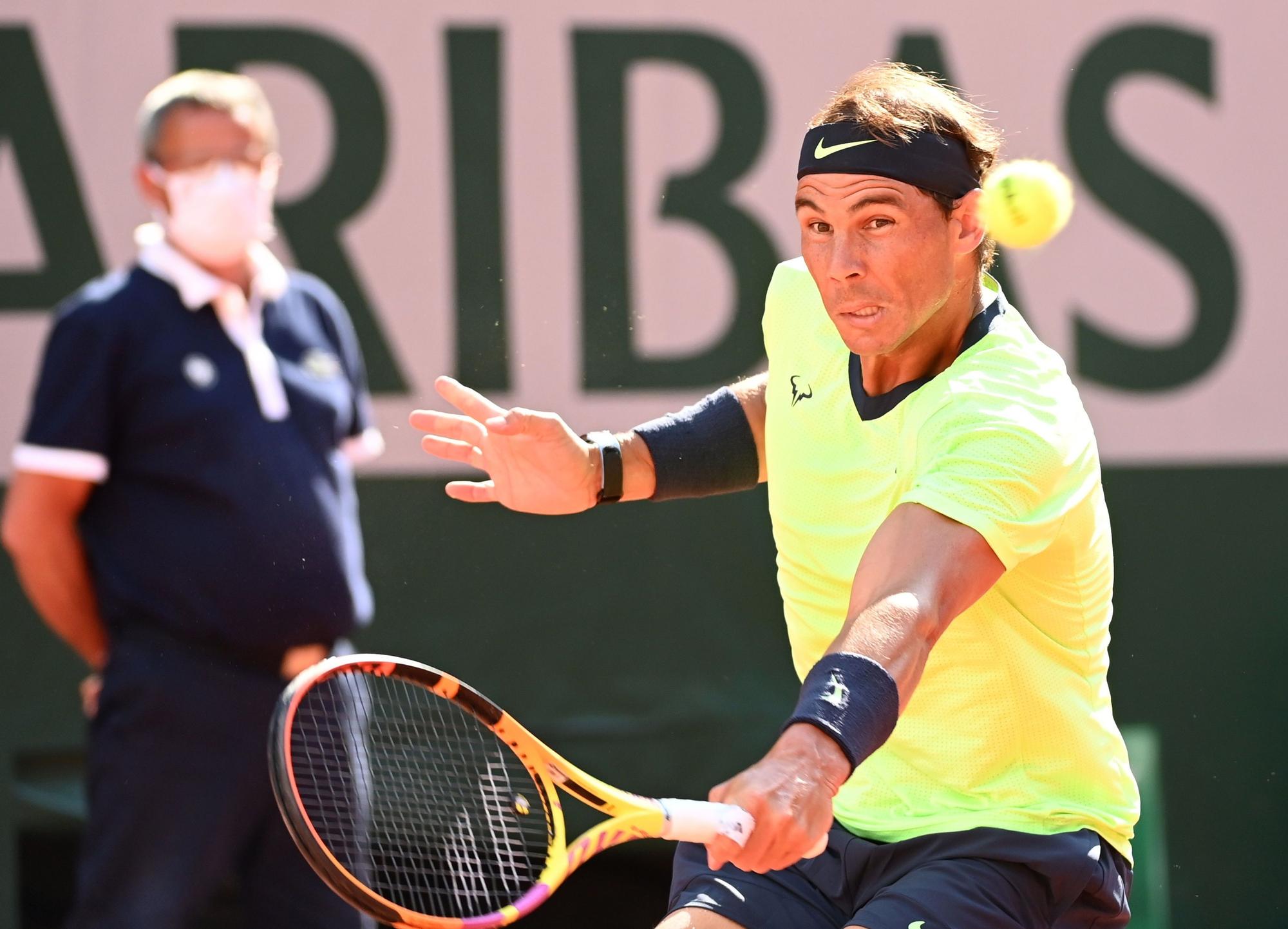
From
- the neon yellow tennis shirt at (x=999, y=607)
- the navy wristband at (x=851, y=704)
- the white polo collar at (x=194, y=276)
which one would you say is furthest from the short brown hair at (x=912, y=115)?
the white polo collar at (x=194, y=276)

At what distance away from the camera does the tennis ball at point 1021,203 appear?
8.54 ft

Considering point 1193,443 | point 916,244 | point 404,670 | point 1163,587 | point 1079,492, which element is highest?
point 916,244

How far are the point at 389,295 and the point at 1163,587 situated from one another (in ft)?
7.43

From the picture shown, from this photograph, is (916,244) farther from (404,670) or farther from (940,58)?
(940,58)

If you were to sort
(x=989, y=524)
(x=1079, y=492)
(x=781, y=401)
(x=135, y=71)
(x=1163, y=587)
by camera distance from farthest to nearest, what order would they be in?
1. (x=1163, y=587)
2. (x=135, y=71)
3. (x=781, y=401)
4. (x=1079, y=492)
5. (x=989, y=524)

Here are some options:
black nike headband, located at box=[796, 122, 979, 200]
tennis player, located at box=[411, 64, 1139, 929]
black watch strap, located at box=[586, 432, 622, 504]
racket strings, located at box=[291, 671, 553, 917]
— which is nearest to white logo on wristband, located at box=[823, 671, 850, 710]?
tennis player, located at box=[411, 64, 1139, 929]

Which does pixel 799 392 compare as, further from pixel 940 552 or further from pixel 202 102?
pixel 202 102

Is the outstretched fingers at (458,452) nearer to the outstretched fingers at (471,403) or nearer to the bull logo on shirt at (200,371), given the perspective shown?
the outstretched fingers at (471,403)

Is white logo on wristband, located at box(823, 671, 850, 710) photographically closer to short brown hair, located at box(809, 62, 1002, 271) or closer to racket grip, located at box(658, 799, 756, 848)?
racket grip, located at box(658, 799, 756, 848)

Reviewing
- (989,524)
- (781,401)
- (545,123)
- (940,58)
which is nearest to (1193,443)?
(940,58)

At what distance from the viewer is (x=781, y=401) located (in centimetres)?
278

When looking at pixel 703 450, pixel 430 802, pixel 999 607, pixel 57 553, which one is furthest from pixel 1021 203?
pixel 430 802

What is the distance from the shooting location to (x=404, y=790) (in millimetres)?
4590

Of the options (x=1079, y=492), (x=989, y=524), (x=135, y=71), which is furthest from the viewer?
(x=135, y=71)
